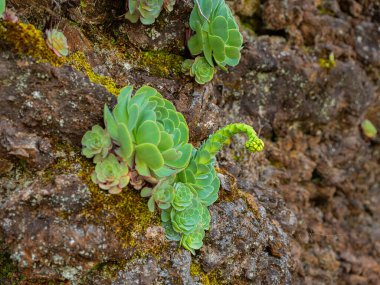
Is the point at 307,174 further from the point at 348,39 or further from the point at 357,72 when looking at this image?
the point at 348,39

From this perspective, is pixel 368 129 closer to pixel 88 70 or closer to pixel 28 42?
pixel 88 70

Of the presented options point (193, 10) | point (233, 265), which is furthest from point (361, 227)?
point (193, 10)

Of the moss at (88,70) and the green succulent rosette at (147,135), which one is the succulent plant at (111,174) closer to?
the green succulent rosette at (147,135)

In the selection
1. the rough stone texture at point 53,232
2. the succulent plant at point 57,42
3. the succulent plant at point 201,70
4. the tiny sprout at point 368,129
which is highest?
the succulent plant at point 57,42

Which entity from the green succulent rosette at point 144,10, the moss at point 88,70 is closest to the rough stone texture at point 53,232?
the moss at point 88,70

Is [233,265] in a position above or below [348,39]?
below

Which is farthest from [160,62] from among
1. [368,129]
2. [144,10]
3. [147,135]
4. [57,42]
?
[368,129]
